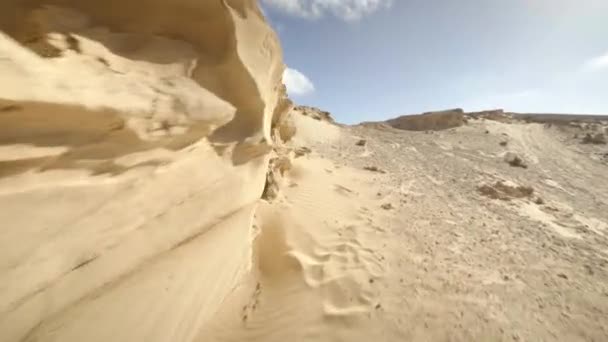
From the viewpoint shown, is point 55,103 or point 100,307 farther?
point 100,307

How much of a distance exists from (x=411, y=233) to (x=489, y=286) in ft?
4.19

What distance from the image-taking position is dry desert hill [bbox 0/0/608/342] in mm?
1462

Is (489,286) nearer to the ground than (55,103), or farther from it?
nearer to the ground

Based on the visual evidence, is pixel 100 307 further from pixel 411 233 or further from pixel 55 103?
pixel 411 233

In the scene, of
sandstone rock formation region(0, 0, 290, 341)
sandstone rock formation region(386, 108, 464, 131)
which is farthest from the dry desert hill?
sandstone rock formation region(386, 108, 464, 131)

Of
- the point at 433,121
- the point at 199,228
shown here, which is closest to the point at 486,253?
the point at 199,228

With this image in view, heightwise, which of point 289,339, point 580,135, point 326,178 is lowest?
point 289,339

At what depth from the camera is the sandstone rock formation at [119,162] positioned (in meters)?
1.39

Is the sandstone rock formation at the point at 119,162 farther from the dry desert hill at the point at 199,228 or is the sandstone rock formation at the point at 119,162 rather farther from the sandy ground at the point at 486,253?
the sandy ground at the point at 486,253

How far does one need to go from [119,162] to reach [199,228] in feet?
2.89

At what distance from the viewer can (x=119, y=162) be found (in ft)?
5.82

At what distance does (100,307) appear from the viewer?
1.73 m

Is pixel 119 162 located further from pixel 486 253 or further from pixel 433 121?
pixel 433 121

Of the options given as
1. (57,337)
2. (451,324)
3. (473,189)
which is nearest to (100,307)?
(57,337)
